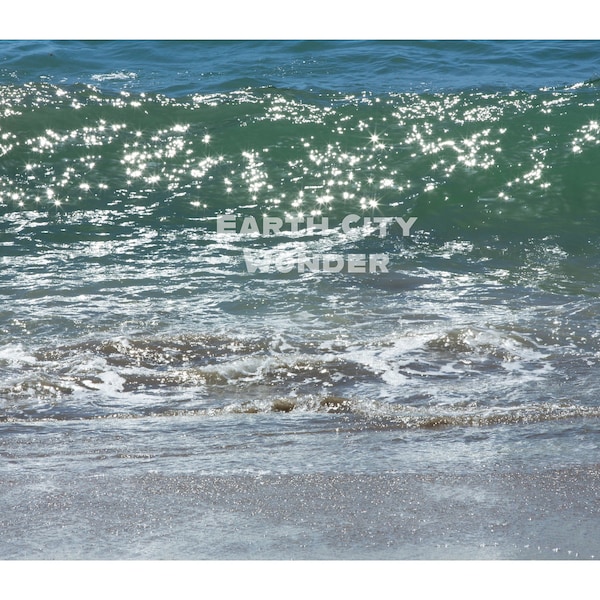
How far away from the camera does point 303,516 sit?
8.93 feet

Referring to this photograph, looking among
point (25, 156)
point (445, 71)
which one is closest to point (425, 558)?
point (25, 156)

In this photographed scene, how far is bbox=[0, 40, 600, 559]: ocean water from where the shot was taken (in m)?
2.76

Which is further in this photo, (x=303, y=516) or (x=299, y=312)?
(x=299, y=312)

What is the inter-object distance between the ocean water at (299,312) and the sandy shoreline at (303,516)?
0.01m

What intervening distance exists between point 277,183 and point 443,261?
2675 millimetres

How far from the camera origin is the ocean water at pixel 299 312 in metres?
2.76

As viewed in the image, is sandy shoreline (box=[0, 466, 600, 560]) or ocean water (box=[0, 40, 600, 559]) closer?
sandy shoreline (box=[0, 466, 600, 560])

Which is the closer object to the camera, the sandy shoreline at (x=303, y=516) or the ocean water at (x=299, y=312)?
the sandy shoreline at (x=303, y=516)

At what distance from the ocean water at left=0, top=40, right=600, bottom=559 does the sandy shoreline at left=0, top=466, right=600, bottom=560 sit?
1 centimetres

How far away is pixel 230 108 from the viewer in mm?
10289

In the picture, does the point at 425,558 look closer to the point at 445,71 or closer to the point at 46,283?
the point at 46,283

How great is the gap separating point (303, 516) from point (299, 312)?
8.13 ft

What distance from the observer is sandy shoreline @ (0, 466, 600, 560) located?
250 cm

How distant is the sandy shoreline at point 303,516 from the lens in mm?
2496
